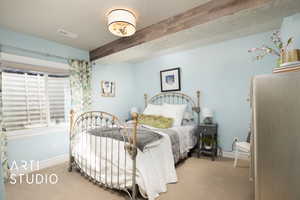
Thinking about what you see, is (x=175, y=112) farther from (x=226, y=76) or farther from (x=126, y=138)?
(x=126, y=138)

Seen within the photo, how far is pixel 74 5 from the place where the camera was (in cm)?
177

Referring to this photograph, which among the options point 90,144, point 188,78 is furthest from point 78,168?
point 188,78

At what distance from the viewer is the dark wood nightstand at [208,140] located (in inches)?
114

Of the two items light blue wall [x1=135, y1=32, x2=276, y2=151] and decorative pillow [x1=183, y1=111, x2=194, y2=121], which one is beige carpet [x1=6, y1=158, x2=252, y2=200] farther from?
decorative pillow [x1=183, y1=111, x2=194, y2=121]

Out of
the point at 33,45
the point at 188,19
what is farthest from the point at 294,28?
the point at 33,45

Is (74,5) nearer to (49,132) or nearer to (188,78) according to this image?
(49,132)

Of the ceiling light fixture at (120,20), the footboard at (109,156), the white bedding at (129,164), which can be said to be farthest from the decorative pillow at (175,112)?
the ceiling light fixture at (120,20)

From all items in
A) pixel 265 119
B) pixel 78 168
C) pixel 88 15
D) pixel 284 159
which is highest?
pixel 88 15

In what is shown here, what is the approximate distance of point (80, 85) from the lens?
3.17m

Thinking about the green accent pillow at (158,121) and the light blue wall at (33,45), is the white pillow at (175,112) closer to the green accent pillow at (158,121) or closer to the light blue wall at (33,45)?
the green accent pillow at (158,121)

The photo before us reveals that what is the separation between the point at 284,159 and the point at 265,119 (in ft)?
0.87

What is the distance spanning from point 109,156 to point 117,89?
2.41 m

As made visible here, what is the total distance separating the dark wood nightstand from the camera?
9.49 ft

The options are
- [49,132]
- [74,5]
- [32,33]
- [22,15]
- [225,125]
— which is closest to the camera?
[74,5]
